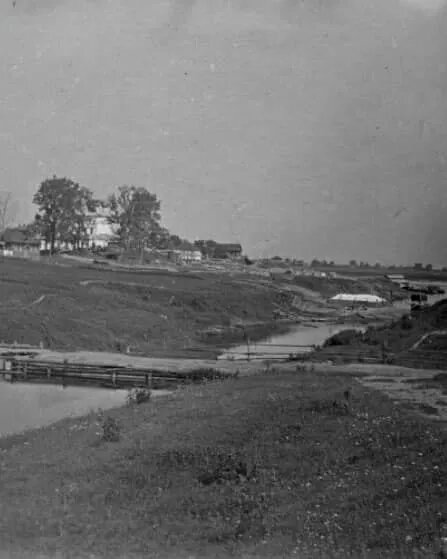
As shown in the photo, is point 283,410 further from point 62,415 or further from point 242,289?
point 242,289

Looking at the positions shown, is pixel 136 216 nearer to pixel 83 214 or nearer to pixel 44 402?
pixel 83 214

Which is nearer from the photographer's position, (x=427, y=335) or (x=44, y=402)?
(x=44, y=402)


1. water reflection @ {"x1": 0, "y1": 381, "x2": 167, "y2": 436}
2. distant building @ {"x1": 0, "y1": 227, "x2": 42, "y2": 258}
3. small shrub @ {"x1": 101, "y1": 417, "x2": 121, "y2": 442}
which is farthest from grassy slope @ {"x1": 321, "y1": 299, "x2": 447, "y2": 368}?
distant building @ {"x1": 0, "y1": 227, "x2": 42, "y2": 258}

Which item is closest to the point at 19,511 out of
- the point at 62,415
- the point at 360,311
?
the point at 62,415

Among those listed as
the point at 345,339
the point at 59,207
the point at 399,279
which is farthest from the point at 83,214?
the point at 345,339

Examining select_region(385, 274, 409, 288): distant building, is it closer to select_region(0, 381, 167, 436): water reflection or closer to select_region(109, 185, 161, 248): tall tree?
select_region(109, 185, 161, 248): tall tree

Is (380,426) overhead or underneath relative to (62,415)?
overhead
